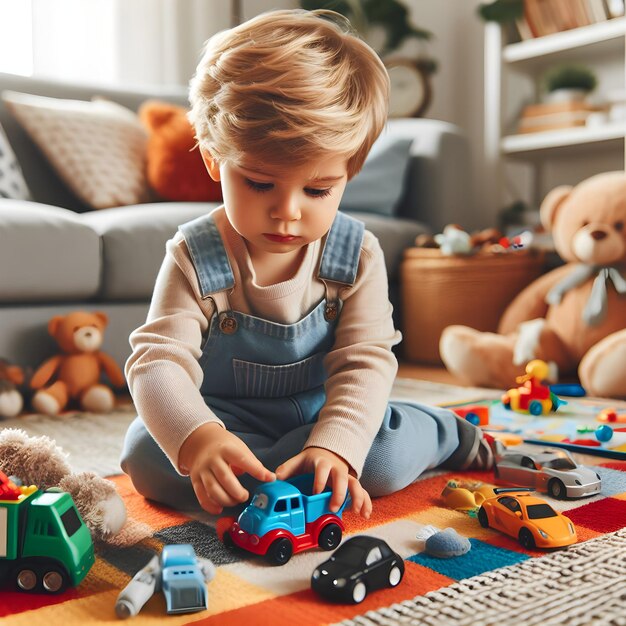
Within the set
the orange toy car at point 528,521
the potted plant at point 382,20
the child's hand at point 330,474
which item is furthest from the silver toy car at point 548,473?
the potted plant at point 382,20

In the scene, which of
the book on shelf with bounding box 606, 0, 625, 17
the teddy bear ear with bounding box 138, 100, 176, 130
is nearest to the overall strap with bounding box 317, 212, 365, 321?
the teddy bear ear with bounding box 138, 100, 176, 130

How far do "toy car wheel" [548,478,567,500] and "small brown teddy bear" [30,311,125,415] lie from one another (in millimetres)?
944

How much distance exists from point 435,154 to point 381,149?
0.17m

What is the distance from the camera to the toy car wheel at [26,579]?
65 centimetres

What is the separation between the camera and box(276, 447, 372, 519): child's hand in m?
0.75

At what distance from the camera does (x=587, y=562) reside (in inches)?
27.0

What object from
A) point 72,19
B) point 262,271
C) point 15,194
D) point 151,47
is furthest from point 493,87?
point 262,271

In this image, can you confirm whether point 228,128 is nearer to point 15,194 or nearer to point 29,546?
point 29,546

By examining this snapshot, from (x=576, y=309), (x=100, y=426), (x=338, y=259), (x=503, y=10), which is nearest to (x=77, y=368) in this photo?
(x=100, y=426)

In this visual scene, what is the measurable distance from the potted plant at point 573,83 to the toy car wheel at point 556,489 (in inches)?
78.4

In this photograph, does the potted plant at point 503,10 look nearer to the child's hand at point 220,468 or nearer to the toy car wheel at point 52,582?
the child's hand at point 220,468

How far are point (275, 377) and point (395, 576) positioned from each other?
14.4 inches

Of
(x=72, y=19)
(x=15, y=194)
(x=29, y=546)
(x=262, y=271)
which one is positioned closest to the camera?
(x=29, y=546)

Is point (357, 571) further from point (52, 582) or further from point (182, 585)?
point (52, 582)
